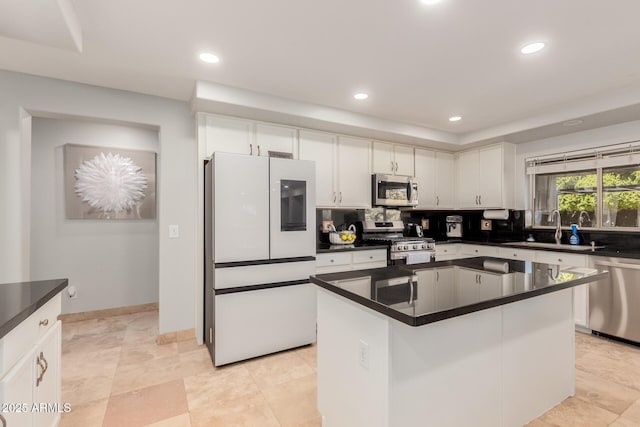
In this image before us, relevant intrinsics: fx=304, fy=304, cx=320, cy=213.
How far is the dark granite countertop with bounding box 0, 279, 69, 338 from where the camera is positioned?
120cm

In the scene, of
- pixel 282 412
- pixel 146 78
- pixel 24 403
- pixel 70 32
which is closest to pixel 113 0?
pixel 70 32

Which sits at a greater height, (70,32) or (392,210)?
(70,32)

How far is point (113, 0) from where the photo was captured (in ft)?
5.49

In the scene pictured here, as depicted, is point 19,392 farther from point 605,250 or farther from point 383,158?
point 605,250

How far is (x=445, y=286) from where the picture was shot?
161 centimetres

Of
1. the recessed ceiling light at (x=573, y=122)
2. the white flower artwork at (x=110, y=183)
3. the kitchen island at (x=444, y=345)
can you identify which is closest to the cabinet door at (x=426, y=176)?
the recessed ceiling light at (x=573, y=122)

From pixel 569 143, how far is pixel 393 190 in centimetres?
225

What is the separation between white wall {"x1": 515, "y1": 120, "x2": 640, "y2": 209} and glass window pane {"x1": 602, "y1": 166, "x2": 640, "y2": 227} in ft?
1.17

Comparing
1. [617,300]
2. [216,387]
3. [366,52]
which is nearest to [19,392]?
[216,387]

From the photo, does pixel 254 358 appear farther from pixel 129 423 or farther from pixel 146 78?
pixel 146 78

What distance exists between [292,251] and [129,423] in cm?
167

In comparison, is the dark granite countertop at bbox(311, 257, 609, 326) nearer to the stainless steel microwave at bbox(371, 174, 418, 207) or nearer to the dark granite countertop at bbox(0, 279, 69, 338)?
the dark granite countertop at bbox(0, 279, 69, 338)

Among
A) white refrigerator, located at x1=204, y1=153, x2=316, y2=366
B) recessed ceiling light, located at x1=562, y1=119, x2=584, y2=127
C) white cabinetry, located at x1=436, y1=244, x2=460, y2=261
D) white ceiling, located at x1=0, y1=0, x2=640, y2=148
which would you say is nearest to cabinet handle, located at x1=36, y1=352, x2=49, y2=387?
white refrigerator, located at x1=204, y1=153, x2=316, y2=366

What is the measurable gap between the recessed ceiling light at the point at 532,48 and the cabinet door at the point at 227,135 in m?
2.44
